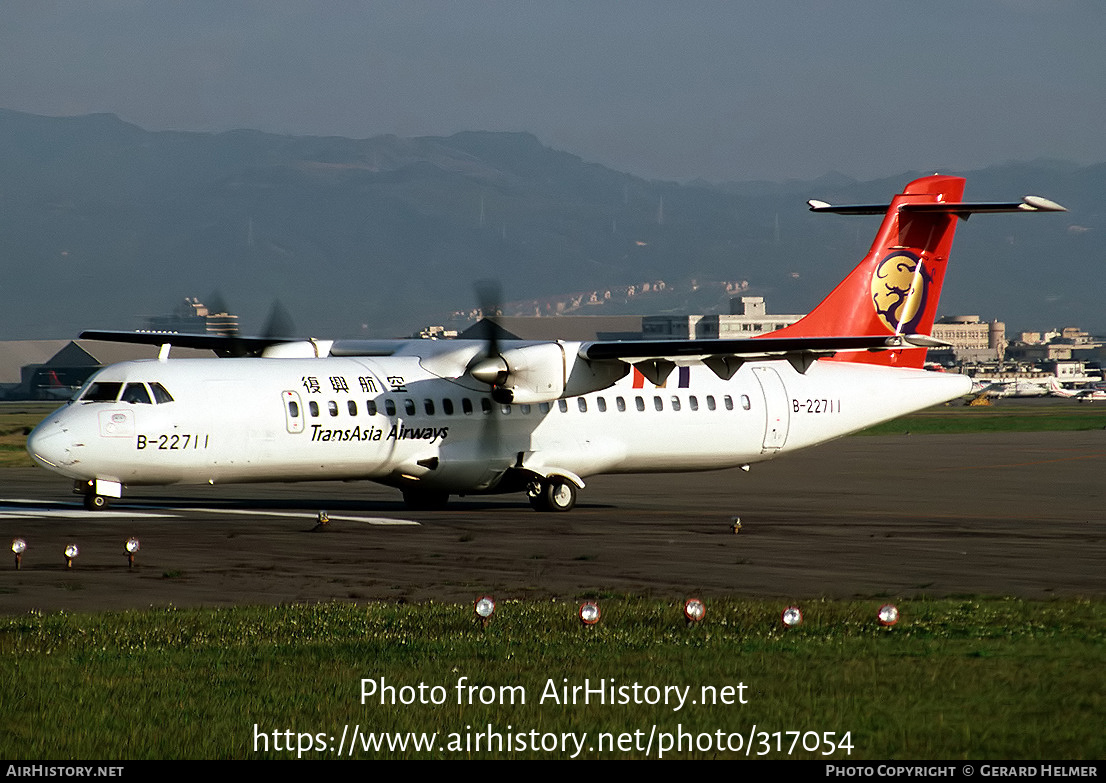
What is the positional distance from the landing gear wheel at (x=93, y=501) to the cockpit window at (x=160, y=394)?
1.96 m

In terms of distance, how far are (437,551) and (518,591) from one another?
4.19m

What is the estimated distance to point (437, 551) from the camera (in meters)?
19.5

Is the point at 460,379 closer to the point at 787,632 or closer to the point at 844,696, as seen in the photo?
the point at 787,632

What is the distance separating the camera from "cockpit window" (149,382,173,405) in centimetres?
2455

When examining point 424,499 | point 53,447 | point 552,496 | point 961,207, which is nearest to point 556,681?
point 53,447

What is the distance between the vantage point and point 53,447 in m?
23.5

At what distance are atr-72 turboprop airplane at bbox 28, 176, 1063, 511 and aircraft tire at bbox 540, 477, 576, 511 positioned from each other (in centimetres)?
5

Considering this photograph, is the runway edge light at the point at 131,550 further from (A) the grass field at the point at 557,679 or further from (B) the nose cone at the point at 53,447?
(B) the nose cone at the point at 53,447

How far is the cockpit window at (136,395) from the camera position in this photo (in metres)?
24.4

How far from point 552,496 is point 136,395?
8.09m

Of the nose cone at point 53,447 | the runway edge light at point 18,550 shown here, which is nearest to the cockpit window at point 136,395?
the nose cone at point 53,447

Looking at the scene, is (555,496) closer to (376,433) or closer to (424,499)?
(424,499)

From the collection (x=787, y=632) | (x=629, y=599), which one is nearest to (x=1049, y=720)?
(x=787, y=632)

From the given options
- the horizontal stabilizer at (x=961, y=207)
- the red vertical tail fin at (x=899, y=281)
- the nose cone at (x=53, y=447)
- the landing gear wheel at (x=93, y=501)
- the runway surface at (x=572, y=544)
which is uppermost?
the horizontal stabilizer at (x=961, y=207)
